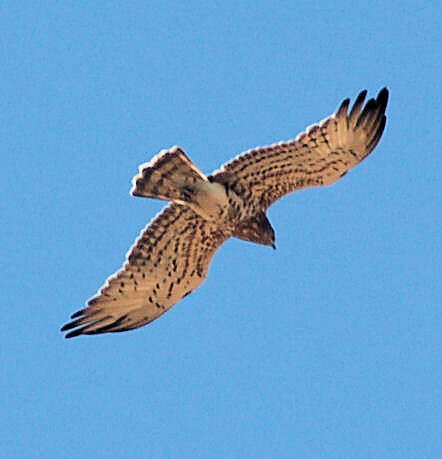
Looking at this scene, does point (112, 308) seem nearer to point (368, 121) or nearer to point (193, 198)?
point (193, 198)

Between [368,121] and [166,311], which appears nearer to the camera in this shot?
[368,121]

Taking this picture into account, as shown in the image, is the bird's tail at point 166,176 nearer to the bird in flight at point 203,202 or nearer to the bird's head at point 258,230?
the bird in flight at point 203,202

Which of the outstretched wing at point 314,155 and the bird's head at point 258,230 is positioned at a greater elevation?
the outstretched wing at point 314,155

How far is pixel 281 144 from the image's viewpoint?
1113 cm

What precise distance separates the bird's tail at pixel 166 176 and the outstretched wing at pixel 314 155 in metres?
0.20

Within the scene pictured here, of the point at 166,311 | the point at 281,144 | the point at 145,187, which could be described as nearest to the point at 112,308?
the point at 166,311

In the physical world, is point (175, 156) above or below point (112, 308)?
above

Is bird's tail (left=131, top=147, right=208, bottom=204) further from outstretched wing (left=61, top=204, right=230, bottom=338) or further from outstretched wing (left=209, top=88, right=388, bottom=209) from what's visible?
outstretched wing (left=61, top=204, right=230, bottom=338)

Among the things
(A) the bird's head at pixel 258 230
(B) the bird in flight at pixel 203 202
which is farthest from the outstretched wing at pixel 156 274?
(A) the bird's head at pixel 258 230

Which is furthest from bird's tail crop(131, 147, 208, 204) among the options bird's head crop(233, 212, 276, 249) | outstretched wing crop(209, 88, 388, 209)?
bird's head crop(233, 212, 276, 249)

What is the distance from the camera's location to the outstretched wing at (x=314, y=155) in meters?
11.0

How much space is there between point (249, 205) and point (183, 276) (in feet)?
3.31

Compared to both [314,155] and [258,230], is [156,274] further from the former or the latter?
[314,155]

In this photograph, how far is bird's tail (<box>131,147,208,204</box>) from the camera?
1114 cm
